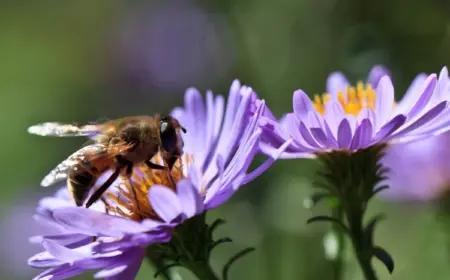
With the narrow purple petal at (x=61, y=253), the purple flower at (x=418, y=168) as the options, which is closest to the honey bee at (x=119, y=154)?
the narrow purple petal at (x=61, y=253)

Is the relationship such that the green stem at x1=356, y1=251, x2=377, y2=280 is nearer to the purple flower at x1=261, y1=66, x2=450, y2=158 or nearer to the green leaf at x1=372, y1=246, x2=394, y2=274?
the green leaf at x1=372, y1=246, x2=394, y2=274

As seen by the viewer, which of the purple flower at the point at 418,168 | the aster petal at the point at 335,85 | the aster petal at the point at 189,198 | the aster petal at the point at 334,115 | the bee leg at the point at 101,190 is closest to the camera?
the aster petal at the point at 189,198

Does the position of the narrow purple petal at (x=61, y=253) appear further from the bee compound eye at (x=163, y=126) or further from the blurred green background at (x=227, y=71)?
the blurred green background at (x=227, y=71)

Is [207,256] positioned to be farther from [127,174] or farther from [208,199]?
[127,174]

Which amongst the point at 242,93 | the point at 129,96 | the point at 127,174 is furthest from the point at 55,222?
the point at 129,96

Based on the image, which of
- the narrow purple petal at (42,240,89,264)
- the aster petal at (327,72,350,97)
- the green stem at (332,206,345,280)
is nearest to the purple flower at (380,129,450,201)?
the aster petal at (327,72,350,97)
